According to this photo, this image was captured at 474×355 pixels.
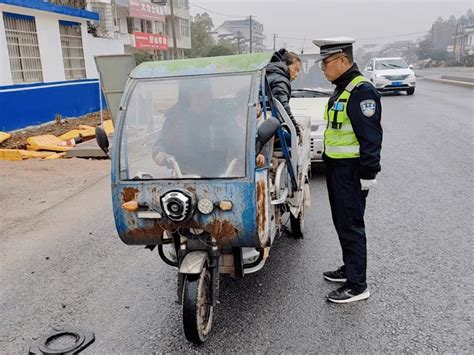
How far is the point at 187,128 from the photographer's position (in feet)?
11.0

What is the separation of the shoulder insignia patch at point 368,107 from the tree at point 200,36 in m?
59.7

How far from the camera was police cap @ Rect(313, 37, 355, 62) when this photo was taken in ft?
11.5

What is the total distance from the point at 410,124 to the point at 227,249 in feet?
34.8

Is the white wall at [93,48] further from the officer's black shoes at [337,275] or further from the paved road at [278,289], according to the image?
the officer's black shoes at [337,275]

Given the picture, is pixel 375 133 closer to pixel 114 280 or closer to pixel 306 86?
pixel 114 280

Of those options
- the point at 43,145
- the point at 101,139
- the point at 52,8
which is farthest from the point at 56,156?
the point at 101,139

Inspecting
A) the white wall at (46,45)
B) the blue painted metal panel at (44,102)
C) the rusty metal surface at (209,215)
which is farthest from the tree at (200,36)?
the rusty metal surface at (209,215)

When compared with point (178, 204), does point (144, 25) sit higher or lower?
higher

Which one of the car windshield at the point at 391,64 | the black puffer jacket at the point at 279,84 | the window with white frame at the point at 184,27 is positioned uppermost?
the window with white frame at the point at 184,27

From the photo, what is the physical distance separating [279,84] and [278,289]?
176 cm

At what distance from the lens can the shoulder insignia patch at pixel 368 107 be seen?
133 inches

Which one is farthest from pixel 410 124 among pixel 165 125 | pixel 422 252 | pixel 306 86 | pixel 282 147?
pixel 165 125

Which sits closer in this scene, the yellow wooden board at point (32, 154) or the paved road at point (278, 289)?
the paved road at point (278, 289)

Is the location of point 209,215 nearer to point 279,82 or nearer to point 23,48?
point 279,82
